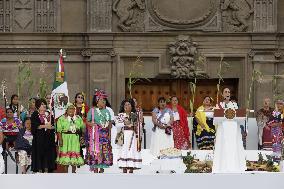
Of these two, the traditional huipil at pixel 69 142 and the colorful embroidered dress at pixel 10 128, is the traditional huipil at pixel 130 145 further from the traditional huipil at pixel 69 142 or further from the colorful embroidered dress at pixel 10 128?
the colorful embroidered dress at pixel 10 128

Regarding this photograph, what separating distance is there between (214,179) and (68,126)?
5843mm

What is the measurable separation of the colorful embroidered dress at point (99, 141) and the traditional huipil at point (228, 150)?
7.23ft

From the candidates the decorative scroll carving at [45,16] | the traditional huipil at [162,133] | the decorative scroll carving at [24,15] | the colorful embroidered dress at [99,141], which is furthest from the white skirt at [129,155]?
the decorative scroll carving at [24,15]

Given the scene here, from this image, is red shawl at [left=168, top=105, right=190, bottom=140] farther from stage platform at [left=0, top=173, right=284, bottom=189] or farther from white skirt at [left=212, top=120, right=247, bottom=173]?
stage platform at [left=0, top=173, right=284, bottom=189]

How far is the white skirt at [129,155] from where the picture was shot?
63.3 feet

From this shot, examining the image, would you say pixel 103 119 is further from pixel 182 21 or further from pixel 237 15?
pixel 237 15

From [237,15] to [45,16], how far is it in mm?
6264

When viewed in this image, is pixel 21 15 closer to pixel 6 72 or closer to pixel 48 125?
pixel 6 72

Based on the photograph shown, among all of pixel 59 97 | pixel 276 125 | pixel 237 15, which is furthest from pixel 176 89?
pixel 59 97

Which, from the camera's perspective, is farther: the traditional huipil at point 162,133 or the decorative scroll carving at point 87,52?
the decorative scroll carving at point 87,52

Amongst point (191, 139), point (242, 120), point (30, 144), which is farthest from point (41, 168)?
point (191, 139)

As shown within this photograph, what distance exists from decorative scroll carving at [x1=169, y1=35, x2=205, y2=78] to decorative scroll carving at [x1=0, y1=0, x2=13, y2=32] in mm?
5296

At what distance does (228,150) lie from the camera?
743 inches

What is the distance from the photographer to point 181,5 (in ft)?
102
